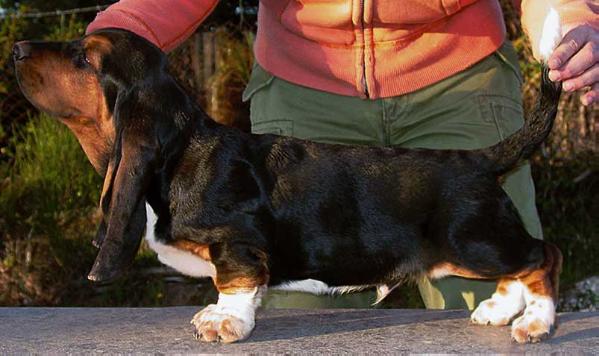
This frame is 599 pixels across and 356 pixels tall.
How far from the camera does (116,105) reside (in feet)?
9.75

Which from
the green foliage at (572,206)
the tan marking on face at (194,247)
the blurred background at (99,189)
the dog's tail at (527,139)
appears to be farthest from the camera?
the green foliage at (572,206)

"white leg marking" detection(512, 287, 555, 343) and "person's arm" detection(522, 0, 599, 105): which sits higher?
"person's arm" detection(522, 0, 599, 105)

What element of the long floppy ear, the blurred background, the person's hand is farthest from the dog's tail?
the blurred background

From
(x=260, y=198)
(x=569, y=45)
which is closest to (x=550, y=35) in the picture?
(x=569, y=45)

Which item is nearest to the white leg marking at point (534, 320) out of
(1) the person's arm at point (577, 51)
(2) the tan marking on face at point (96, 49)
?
(1) the person's arm at point (577, 51)

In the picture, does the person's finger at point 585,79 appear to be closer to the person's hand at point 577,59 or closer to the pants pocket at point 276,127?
the person's hand at point 577,59

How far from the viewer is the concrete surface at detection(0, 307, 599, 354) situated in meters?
2.96

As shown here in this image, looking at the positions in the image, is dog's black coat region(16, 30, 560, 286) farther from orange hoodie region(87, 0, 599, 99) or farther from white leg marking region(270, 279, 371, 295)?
orange hoodie region(87, 0, 599, 99)

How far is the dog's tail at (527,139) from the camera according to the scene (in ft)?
10.2

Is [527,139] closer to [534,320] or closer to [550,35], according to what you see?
[550,35]

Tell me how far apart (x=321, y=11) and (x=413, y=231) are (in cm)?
104

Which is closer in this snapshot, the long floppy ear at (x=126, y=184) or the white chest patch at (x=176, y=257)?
the long floppy ear at (x=126, y=184)

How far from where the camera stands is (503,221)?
3.06 m

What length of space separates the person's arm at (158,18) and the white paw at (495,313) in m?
1.55
